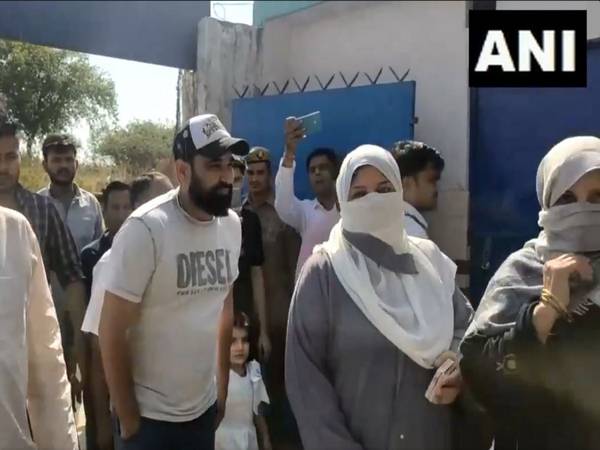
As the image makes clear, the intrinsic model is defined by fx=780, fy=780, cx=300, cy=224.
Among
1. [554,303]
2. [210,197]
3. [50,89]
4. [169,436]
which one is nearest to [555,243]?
[554,303]

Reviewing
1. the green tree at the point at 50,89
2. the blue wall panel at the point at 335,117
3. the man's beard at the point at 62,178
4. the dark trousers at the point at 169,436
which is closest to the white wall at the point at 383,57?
the blue wall panel at the point at 335,117

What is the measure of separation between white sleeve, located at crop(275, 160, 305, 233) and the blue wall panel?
629 millimetres

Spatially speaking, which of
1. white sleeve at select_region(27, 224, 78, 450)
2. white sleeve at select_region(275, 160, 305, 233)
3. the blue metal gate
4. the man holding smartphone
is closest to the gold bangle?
white sleeve at select_region(27, 224, 78, 450)

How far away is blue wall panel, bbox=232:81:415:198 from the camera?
13.6 ft

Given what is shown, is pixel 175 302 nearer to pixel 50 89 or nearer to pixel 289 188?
pixel 289 188

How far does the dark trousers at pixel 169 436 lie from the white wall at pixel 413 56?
1979 mm

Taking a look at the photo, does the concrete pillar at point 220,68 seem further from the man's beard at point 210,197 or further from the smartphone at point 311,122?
the man's beard at point 210,197

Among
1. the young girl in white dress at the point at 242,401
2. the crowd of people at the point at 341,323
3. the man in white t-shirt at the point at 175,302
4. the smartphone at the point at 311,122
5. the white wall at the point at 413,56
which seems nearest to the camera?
the crowd of people at the point at 341,323

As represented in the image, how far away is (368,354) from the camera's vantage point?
1.98 m

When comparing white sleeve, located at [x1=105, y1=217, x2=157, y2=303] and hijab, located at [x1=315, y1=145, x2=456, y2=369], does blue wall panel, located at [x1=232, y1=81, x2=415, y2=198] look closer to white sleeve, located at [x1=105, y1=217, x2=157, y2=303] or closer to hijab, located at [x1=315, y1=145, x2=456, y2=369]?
hijab, located at [x1=315, y1=145, x2=456, y2=369]

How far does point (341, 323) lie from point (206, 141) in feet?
2.57

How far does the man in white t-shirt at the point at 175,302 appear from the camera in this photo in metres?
2.25

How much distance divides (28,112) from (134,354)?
2122mm

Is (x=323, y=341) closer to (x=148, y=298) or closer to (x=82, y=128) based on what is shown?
(x=148, y=298)
